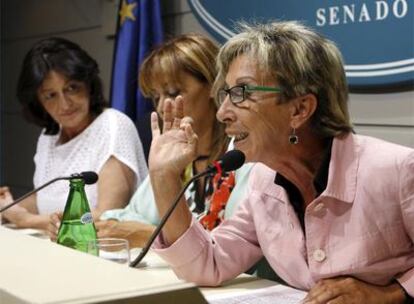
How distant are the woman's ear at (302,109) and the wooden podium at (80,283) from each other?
3.23ft

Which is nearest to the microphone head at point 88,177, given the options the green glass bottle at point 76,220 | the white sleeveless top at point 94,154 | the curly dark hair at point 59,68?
the green glass bottle at point 76,220

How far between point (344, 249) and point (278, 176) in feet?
0.86

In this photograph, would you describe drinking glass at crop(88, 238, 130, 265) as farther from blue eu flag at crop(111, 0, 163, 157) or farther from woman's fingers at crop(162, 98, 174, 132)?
blue eu flag at crop(111, 0, 163, 157)

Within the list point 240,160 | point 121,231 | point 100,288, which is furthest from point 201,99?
point 100,288

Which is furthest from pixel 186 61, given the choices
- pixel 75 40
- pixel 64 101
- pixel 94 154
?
pixel 75 40

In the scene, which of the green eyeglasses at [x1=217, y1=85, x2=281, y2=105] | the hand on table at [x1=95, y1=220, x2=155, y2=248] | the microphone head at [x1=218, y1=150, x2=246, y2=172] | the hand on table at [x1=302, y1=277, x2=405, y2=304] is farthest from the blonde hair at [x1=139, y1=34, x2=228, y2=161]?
the hand on table at [x1=302, y1=277, x2=405, y2=304]

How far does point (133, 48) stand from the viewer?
3469 millimetres

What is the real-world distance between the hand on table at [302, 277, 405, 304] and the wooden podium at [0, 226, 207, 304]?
2.69 ft

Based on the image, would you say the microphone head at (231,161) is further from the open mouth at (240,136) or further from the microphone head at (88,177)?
the microphone head at (88,177)

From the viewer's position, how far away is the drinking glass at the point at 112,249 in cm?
155

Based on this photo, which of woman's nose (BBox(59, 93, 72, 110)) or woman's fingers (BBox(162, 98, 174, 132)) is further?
woman's nose (BBox(59, 93, 72, 110))

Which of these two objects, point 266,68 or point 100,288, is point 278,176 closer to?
point 266,68

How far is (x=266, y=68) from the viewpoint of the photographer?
1.58 meters

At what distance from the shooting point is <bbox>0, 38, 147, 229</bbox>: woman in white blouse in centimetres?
281
